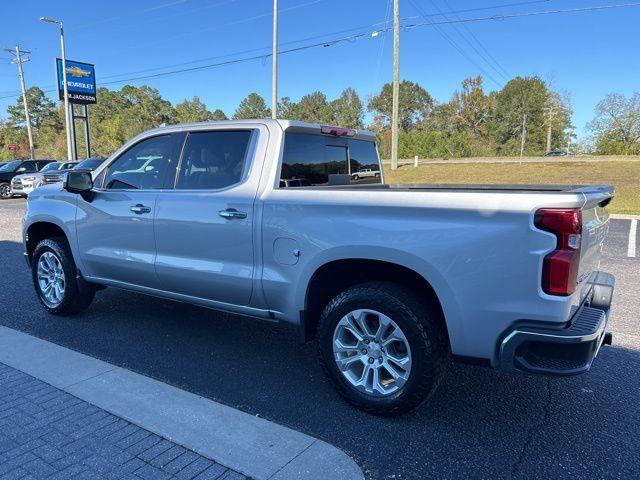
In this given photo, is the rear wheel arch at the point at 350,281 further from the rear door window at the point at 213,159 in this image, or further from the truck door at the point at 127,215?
the truck door at the point at 127,215

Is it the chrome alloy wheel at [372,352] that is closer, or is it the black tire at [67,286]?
the chrome alloy wheel at [372,352]

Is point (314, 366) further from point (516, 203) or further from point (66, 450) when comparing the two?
point (516, 203)

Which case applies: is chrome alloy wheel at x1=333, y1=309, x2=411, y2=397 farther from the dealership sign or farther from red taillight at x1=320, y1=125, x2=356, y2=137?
the dealership sign

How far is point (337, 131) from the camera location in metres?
4.26

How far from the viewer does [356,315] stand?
308 cm

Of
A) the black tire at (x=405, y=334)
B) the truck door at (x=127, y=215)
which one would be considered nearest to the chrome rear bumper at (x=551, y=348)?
the black tire at (x=405, y=334)

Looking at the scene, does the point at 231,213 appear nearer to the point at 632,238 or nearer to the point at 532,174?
the point at 632,238

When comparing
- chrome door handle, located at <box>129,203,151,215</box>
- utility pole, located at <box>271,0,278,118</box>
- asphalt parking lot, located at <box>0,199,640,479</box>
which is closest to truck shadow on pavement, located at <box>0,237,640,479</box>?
asphalt parking lot, located at <box>0,199,640,479</box>

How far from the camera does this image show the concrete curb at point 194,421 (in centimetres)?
257

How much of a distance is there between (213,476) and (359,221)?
1592mm

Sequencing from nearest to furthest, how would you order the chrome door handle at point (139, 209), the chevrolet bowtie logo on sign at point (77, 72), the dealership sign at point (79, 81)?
1. the chrome door handle at point (139, 209)
2. the dealership sign at point (79, 81)
3. the chevrolet bowtie logo on sign at point (77, 72)

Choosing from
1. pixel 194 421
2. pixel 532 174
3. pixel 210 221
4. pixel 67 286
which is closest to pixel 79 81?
pixel 532 174

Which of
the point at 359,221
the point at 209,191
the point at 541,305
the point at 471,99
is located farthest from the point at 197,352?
the point at 471,99

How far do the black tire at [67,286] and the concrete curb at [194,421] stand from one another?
0.90 meters
